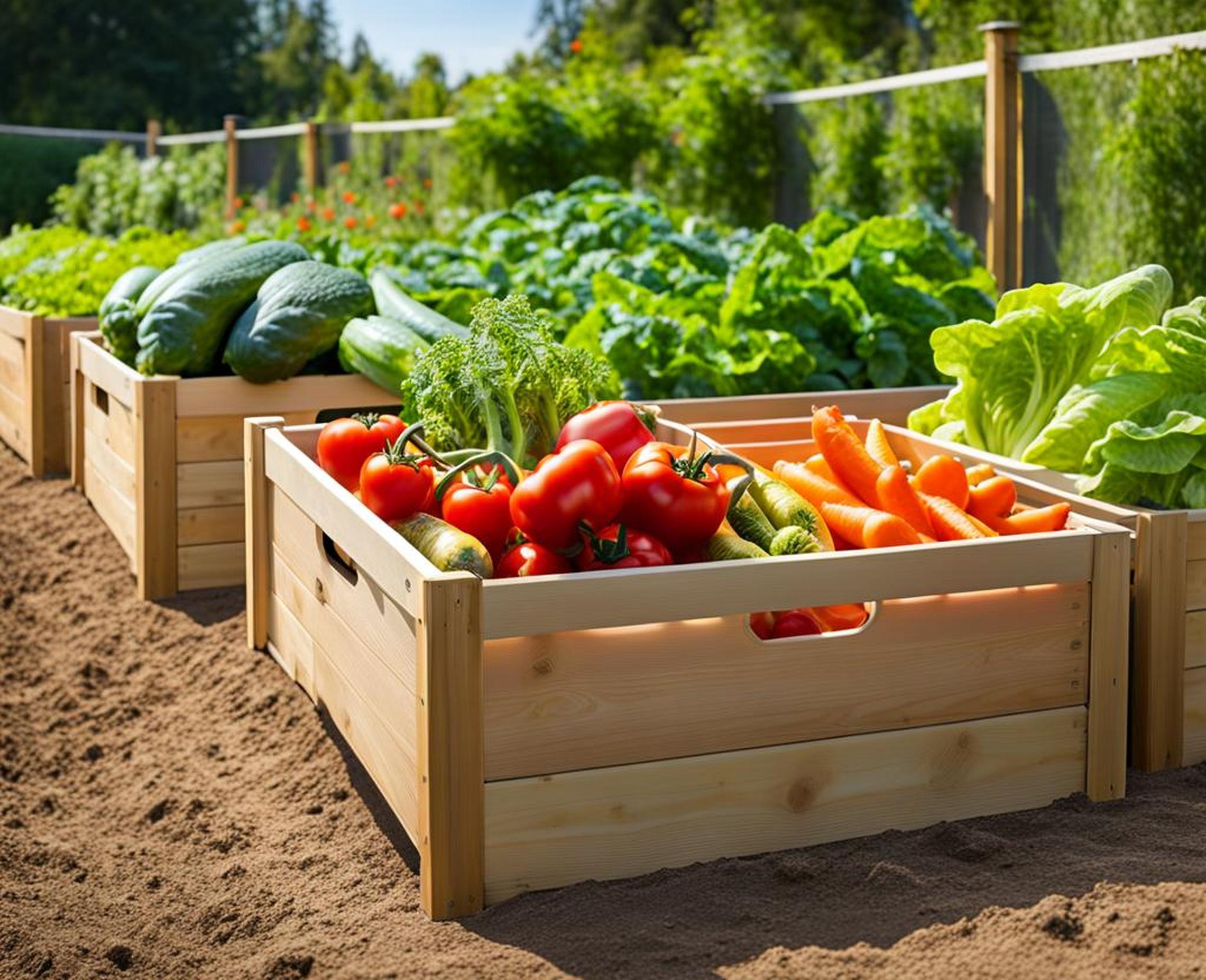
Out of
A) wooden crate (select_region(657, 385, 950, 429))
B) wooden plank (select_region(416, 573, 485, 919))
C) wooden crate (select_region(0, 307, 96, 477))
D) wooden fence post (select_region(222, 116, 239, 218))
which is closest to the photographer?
wooden plank (select_region(416, 573, 485, 919))

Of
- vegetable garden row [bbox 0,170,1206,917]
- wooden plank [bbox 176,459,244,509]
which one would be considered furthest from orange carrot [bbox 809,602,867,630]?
wooden plank [bbox 176,459,244,509]

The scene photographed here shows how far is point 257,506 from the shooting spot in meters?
4.44

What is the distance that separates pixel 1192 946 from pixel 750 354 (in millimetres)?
3381

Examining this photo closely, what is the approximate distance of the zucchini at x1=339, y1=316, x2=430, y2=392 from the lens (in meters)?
5.12

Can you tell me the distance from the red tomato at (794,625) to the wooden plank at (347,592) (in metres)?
0.78

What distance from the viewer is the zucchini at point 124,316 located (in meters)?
5.92

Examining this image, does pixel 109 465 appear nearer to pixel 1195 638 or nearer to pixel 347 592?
pixel 347 592

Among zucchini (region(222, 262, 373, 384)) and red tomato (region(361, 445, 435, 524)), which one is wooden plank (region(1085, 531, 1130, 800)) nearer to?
red tomato (region(361, 445, 435, 524))

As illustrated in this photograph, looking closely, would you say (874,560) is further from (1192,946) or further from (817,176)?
(817,176)

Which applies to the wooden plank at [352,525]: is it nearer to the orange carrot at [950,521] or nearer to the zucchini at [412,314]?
the zucchini at [412,314]

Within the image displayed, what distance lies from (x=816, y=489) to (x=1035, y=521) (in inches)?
21.5

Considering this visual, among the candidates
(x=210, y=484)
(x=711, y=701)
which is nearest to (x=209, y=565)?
(x=210, y=484)

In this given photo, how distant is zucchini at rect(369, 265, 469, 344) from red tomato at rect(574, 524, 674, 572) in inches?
78.2

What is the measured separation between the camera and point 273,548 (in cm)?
439
